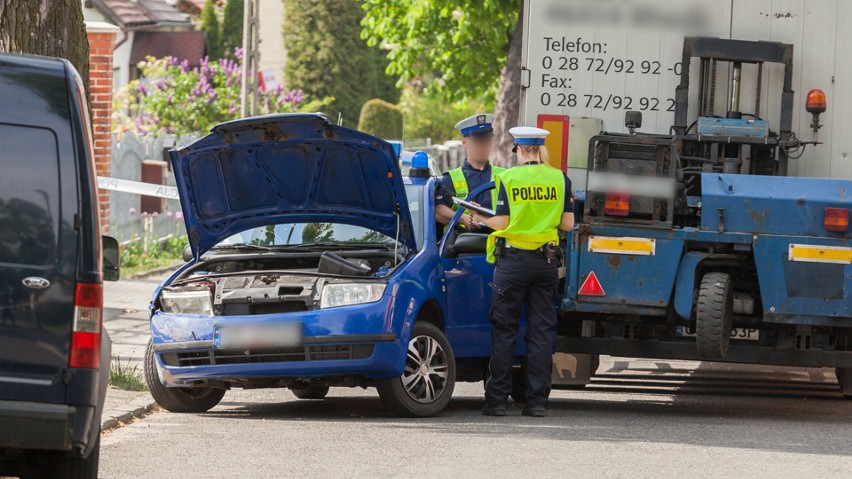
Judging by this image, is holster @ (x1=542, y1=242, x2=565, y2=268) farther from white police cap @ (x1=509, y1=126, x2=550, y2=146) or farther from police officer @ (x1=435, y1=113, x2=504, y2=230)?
police officer @ (x1=435, y1=113, x2=504, y2=230)

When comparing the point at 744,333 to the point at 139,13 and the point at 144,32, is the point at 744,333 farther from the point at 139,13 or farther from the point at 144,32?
the point at 144,32

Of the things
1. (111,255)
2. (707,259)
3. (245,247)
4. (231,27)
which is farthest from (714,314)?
(231,27)

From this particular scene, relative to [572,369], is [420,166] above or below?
above

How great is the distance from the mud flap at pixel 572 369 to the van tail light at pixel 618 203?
1783 mm

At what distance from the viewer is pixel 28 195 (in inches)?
253

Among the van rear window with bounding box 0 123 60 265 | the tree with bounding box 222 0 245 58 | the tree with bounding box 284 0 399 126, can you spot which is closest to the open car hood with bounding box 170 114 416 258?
the van rear window with bounding box 0 123 60 265

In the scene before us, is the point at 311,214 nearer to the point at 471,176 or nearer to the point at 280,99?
the point at 471,176

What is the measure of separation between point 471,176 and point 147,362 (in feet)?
8.83

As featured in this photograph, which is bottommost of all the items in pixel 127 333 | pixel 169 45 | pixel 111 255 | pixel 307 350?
pixel 127 333

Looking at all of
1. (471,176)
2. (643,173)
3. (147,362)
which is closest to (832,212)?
(643,173)

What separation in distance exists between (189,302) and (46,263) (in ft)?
11.8

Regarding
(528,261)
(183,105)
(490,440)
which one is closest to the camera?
(490,440)

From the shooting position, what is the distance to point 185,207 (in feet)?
35.0

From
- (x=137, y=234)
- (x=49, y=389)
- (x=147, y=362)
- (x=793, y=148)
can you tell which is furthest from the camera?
(x=137, y=234)
